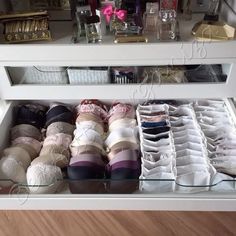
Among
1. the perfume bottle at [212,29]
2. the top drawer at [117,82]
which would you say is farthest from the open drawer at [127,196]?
the perfume bottle at [212,29]

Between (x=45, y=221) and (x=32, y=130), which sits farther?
(x=32, y=130)

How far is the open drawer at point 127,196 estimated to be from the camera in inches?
37.1

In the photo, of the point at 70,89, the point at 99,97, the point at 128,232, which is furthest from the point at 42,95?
the point at 128,232

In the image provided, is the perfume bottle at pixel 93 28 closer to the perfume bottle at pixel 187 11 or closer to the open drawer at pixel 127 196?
the perfume bottle at pixel 187 11

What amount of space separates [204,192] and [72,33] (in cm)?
70

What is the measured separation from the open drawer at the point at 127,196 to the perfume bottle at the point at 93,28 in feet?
1.56

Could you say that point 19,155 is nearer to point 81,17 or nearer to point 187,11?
point 81,17

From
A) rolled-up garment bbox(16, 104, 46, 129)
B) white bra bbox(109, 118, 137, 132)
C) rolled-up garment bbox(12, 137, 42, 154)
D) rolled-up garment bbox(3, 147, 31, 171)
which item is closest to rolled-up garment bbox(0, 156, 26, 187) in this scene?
rolled-up garment bbox(3, 147, 31, 171)

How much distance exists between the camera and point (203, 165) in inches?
39.8

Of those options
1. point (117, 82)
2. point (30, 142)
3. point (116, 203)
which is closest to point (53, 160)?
point (30, 142)

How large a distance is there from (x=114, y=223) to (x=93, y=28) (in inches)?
25.3

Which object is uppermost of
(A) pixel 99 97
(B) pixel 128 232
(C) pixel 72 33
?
(C) pixel 72 33

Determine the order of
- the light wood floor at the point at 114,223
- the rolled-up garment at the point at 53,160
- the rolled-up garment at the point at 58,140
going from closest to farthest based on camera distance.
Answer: the light wood floor at the point at 114,223
the rolled-up garment at the point at 53,160
the rolled-up garment at the point at 58,140

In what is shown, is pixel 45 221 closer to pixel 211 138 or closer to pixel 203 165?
pixel 203 165
